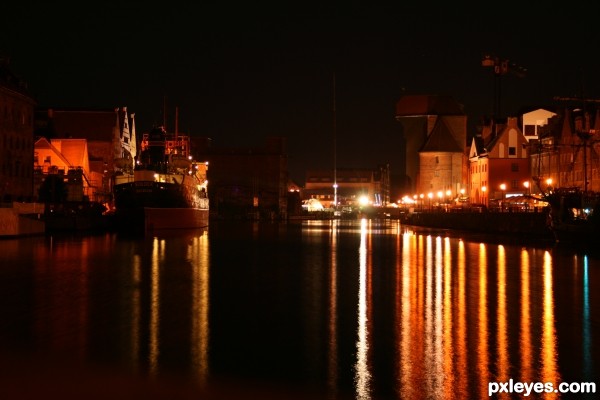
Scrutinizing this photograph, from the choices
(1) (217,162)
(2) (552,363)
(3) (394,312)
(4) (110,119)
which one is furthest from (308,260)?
(1) (217,162)

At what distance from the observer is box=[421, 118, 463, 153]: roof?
104m

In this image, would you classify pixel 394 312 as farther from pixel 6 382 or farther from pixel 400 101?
pixel 400 101

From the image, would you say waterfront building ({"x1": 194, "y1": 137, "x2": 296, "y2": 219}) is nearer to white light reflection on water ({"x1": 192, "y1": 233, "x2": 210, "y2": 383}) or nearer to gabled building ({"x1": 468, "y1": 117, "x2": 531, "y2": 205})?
gabled building ({"x1": 468, "y1": 117, "x2": 531, "y2": 205})

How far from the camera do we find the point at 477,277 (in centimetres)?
2581

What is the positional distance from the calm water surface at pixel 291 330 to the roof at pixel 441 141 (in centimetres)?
7562

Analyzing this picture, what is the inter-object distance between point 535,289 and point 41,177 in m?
56.3

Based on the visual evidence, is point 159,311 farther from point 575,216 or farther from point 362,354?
point 575,216

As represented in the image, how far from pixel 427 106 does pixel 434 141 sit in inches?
489

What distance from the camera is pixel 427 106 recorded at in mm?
117312

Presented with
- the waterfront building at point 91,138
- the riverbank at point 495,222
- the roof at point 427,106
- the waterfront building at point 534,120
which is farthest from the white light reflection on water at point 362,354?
the roof at point 427,106

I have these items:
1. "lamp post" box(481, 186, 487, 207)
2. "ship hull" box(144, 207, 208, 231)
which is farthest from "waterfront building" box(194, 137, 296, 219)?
"ship hull" box(144, 207, 208, 231)

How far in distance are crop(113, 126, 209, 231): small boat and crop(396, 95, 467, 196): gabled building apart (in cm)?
3920

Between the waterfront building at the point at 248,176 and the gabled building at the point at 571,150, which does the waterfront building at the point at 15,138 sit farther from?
the waterfront building at the point at 248,176

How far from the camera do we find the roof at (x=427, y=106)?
114m
